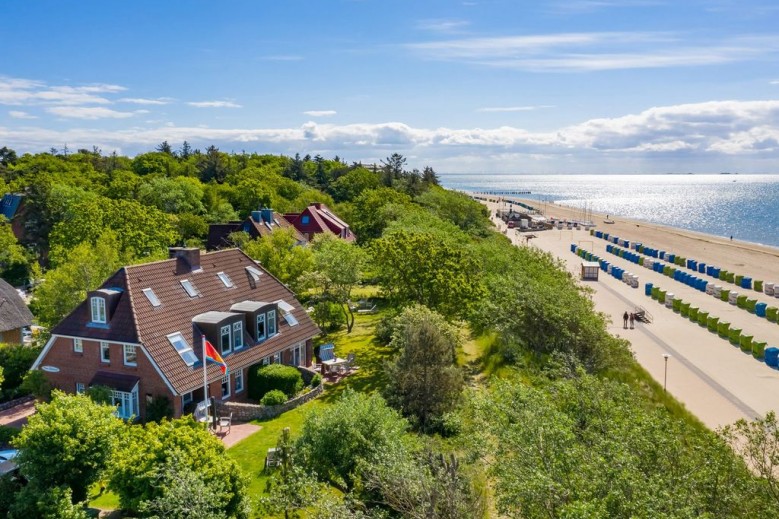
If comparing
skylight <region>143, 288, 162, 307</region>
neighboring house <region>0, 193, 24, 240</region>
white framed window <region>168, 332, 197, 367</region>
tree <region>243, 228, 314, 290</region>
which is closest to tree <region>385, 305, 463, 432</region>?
white framed window <region>168, 332, 197, 367</region>

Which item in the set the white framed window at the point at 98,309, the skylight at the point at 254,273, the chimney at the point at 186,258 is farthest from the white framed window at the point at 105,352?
the skylight at the point at 254,273

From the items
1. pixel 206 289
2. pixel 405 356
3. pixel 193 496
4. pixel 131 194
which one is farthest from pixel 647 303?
pixel 131 194

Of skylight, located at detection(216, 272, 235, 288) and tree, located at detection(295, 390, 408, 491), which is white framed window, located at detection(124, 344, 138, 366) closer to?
skylight, located at detection(216, 272, 235, 288)

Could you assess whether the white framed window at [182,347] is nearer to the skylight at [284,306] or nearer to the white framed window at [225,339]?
the white framed window at [225,339]

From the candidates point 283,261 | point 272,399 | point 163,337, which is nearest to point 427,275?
point 272,399

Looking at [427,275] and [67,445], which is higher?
[427,275]

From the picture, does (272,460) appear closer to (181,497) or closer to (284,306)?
(181,497)
